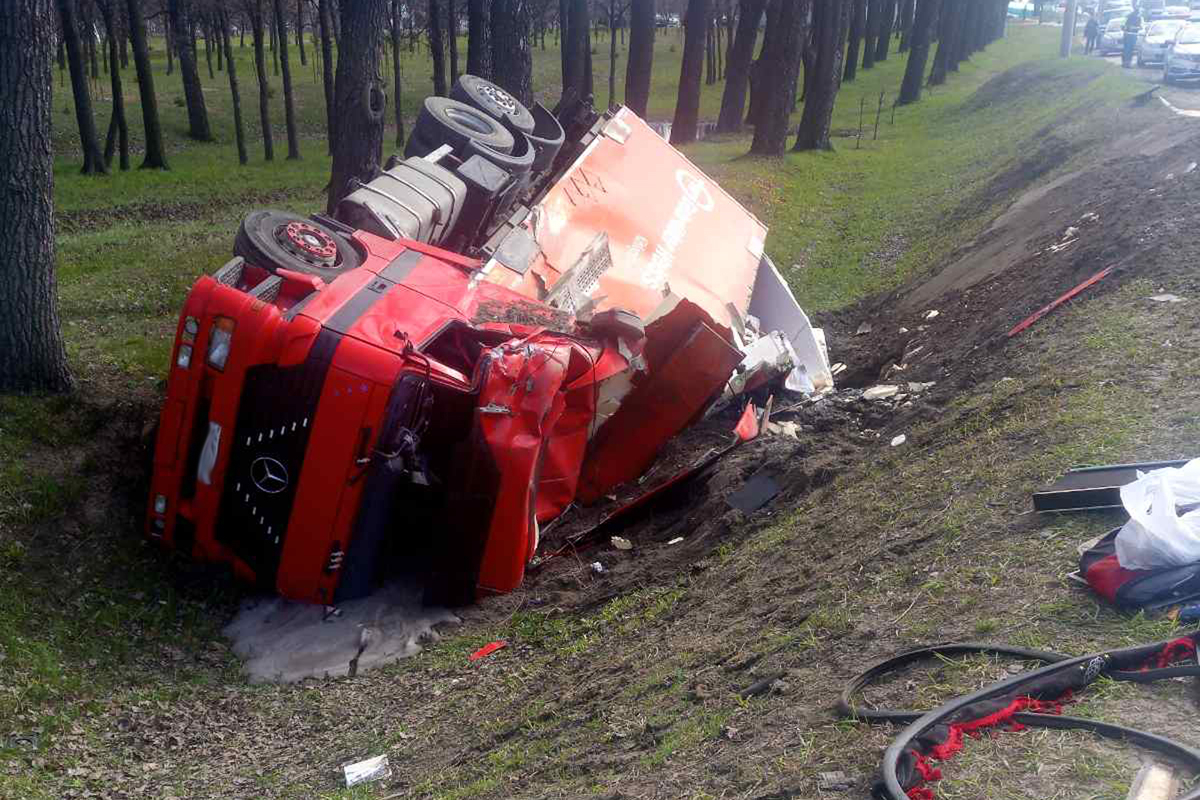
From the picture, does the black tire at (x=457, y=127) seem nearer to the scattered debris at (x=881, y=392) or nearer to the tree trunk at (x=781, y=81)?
the scattered debris at (x=881, y=392)

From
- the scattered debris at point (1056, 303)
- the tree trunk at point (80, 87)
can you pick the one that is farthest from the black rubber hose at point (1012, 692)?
the tree trunk at point (80, 87)

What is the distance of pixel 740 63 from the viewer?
24625mm

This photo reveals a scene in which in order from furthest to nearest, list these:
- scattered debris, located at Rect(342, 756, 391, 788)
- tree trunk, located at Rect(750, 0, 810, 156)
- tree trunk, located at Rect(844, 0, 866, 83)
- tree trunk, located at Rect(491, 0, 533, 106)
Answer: tree trunk, located at Rect(844, 0, 866, 83), tree trunk, located at Rect(750, 0, 810, 156), tree trunk, located at Rect(491, 0, 533, 106), scattered debris, located at Rect(342, 756, 391, 788)

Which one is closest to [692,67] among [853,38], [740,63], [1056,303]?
[740,63]

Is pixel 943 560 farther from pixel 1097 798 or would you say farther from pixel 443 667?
pixel 443 667

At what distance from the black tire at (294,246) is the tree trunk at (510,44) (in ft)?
24.3

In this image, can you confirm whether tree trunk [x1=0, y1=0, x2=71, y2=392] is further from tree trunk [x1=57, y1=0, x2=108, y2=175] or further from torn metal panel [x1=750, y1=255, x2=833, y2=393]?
tree trunk [x1=57, y1=0, x2=108, y2=175]

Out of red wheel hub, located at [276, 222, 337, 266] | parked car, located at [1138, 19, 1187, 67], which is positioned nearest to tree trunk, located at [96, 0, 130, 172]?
red wheel hub, located at [276, 222, 337, 266]

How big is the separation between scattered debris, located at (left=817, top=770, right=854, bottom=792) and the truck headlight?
3.63 m

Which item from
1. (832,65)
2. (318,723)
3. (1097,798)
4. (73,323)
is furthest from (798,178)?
(1097,798)

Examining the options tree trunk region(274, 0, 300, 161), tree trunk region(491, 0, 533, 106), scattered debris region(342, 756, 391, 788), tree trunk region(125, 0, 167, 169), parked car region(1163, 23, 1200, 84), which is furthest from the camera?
tree trunk region(274, 0, 300, 161)

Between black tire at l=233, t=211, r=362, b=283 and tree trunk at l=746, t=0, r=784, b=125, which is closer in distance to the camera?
black tire at l=233, t=211, r=362, b=283

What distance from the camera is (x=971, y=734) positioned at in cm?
330

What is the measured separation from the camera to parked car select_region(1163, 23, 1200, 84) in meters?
22.3
